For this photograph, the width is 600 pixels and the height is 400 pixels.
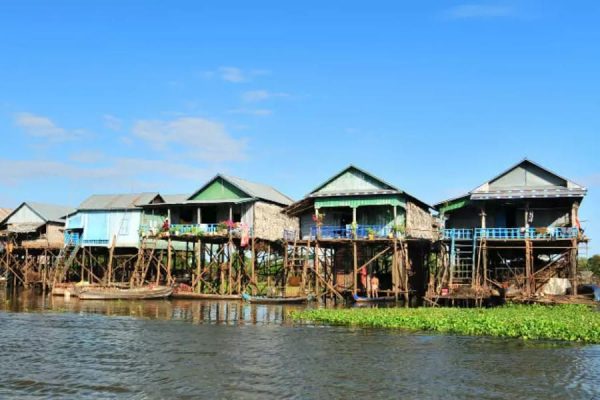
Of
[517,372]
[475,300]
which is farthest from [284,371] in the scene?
[475,300]

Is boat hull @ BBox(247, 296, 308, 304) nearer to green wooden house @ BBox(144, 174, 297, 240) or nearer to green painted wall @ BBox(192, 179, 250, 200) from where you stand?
green wooden house @ BBox(144, 174, 297, 240)

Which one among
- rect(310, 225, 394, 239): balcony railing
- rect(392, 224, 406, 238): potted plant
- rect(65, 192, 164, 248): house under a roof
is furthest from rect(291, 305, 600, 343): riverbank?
rect(65, 192, 164, 248): house under a roof

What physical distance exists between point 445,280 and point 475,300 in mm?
2513

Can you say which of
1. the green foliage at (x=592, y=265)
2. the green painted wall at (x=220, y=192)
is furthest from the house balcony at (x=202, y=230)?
the green foliage at (x=592, y=265)

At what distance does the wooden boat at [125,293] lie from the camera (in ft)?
109

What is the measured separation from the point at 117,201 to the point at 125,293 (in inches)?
368

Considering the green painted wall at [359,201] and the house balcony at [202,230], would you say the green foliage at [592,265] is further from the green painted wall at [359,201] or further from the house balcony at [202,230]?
the house balcony at [202,230]

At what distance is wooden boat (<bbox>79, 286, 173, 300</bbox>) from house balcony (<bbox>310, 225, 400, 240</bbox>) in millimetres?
8961

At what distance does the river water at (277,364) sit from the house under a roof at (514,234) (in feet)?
38.6

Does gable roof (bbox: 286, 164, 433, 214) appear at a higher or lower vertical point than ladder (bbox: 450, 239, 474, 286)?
higher

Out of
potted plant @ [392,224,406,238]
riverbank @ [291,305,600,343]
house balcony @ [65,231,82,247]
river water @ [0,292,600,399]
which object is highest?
potted plant @ [392,224,406,238]

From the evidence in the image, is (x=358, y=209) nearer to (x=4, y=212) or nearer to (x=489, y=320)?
(x=489, y=320)

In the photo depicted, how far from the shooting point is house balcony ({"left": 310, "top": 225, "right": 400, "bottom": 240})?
105ft

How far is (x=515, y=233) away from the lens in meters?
29.8
